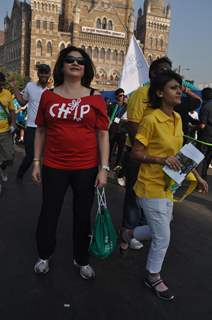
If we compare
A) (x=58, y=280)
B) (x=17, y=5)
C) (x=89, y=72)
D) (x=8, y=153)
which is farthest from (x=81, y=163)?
(x=17, y=5)

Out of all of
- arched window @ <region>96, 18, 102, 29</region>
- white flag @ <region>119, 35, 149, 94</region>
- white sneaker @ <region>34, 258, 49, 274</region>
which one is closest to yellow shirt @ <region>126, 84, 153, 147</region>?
white sneaker @ <region>34, 258, 49, 274</region>

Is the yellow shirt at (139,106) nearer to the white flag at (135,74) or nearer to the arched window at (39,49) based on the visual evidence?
the white flag at (135,74)

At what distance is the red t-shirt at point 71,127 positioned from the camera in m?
2.62

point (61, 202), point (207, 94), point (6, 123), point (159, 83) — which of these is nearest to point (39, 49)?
point (207, 94)

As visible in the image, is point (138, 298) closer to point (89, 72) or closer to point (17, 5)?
point (89, 72)

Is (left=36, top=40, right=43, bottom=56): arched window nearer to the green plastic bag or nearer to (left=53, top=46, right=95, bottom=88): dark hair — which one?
(left=53, top=46, right=95, bottom=88): dark hair

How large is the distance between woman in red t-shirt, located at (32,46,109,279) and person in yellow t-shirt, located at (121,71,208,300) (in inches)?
14.6

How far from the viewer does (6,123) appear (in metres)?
5.16

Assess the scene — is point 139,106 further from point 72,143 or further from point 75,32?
point 75,32

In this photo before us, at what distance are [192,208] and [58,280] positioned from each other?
117 inches

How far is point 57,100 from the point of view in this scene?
2631 mm

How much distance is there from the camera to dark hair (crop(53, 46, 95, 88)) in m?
2.75

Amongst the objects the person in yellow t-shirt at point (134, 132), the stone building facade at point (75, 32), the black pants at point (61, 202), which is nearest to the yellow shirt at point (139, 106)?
the person in yellow t-shirt at point (134, 132)

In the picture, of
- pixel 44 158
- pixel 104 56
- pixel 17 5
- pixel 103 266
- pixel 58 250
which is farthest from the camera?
pixel 17 5
